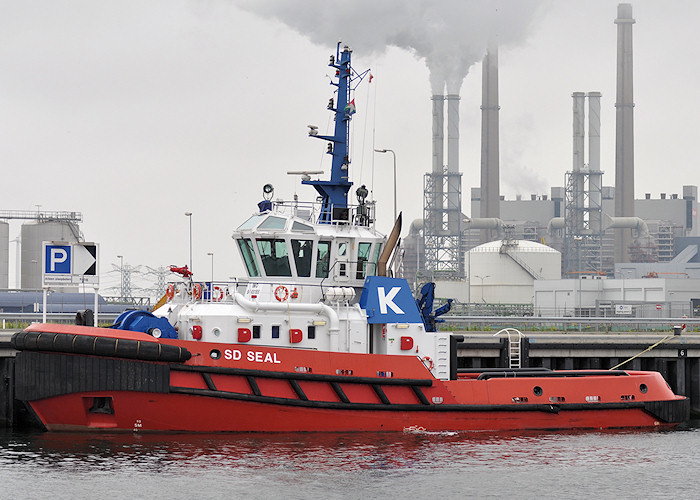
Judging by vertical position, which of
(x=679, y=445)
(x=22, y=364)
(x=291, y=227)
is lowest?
(x=679, y=445)

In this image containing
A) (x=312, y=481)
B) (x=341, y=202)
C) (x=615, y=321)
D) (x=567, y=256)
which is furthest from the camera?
(x=567, y=256)

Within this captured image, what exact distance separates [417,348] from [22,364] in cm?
745

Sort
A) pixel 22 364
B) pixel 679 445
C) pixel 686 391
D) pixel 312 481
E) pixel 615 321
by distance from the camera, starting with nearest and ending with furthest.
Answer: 1. pixel 312 481
2. pixel 22 364
3. pixel 679 445
4. pixel 686 391
5. pixel 615 321

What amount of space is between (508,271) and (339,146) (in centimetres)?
6180

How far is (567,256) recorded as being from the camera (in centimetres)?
9994

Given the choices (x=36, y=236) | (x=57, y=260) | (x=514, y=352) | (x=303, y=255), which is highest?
(x=36, y=236)

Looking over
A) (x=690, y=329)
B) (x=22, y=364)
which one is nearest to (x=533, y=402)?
(x=22, y=364)

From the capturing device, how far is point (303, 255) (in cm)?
2047

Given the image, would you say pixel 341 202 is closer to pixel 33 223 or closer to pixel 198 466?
pixel 198 466

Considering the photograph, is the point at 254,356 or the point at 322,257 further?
the point at 322,257

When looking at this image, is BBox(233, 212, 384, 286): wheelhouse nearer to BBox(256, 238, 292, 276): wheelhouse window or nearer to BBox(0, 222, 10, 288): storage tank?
BBox(256, 238, 292, 276): wheelhouse window

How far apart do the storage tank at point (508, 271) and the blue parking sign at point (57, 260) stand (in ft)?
200

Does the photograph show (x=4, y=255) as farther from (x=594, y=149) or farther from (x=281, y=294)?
(x=281, y=294)

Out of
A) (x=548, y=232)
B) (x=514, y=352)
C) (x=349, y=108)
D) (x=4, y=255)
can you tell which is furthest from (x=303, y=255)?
(x=548, y=232)
